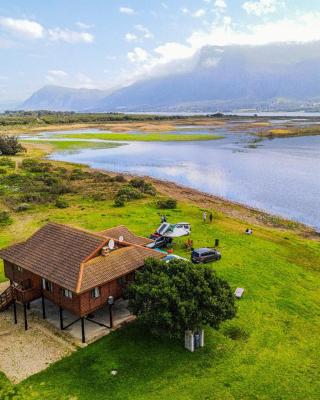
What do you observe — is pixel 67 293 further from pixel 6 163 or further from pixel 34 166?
pixel 6 163

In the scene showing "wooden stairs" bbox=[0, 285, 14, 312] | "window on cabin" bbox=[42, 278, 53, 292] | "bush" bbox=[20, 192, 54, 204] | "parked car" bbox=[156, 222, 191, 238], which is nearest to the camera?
"window on cabin" bbox=[42, 278, 53, 292]

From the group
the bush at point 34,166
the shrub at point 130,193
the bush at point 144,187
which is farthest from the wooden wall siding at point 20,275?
the bush at point 34,166

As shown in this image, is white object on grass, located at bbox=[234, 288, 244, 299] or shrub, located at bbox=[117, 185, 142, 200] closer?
white object on grass, located at bbox=[234, 288, 244, 299]

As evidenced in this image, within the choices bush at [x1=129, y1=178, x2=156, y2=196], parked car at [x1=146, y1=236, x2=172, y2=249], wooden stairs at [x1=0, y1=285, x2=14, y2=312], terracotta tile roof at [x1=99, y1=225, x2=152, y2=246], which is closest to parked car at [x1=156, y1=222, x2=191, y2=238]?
parked car at [x1=146, y1=236, x2=172, y2=249]

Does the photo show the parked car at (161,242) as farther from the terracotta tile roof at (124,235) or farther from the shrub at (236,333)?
the shrub at (236,333)

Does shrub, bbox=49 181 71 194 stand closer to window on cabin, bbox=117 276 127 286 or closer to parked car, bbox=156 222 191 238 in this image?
parked car, bbox=156 222 191 238

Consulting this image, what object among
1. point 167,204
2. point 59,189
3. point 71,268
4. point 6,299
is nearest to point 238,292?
point 71,268
